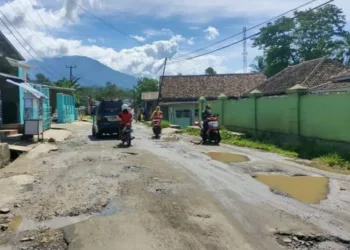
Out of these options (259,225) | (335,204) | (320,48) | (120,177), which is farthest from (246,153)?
(320,48)

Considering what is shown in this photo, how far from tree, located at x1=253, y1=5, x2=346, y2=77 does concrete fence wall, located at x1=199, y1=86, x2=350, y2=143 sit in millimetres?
33022

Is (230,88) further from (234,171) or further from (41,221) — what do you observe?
(41,221)

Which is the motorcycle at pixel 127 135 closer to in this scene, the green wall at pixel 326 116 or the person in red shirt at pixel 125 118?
the person in red shirt at pixel 125 118

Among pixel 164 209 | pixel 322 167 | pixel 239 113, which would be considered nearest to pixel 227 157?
pixel 322 167

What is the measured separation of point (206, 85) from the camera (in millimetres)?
50781

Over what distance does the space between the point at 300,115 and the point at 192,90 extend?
113ft

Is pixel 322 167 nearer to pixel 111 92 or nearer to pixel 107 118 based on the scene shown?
pixel 107 118

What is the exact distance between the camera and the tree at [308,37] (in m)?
53.0

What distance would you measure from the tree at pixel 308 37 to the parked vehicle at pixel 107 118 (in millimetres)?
34496

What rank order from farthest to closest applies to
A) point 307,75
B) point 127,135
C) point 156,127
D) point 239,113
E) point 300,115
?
point 307,75, point 239,113, point 156,127, point 127,135, point 300,115

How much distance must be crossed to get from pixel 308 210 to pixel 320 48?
164 feet

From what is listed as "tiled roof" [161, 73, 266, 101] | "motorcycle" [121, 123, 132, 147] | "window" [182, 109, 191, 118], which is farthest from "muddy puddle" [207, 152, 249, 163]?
"tiled roof" [161, 73, 266, 101]

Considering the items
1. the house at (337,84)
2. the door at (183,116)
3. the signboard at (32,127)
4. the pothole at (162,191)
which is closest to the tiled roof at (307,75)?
the house at (337,84)

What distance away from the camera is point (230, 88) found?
1994 inches
